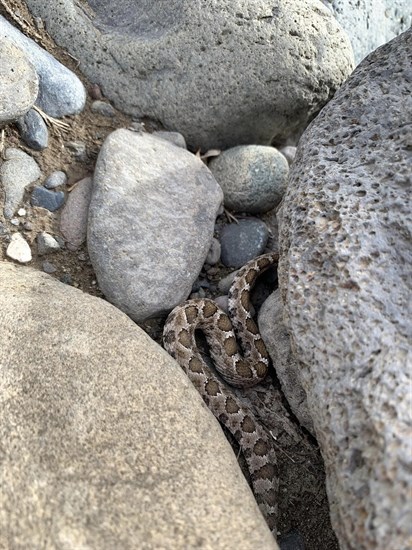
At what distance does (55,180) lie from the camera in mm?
4383

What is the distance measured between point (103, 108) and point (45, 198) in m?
0.98

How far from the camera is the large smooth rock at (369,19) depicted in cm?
542

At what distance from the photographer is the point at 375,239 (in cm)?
318

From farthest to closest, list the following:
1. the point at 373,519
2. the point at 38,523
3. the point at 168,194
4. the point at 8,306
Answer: the point at 168,194 → the point at 8,306 → the point at 38,523 → the point at 373,519

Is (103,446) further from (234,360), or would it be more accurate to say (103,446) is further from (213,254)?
(213,254)

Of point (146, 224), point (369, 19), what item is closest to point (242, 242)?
point (146, 224)

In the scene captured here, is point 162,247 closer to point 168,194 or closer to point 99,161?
point 168,194

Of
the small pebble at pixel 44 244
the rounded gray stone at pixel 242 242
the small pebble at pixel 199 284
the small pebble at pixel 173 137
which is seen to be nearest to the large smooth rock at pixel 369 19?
the small pebble at pixel 173 137

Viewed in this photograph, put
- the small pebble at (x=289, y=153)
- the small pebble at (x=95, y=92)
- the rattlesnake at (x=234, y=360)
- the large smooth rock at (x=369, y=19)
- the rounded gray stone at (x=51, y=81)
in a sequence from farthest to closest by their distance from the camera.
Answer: the large smooth rock at (x=369, y=19) → the small pebble at (x=289, y=153) → the small pebble at (x=95, y=92) → the rounded gray stone at (x=51, y=81) → the rattlesnake at (x=234, y=360)

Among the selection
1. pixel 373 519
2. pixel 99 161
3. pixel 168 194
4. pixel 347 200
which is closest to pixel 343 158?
pixel 347 200

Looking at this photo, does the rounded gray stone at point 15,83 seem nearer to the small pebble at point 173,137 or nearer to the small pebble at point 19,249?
the small pebble at point 19,249

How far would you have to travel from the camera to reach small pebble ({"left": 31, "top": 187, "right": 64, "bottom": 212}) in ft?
14.1

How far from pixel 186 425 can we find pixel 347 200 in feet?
4.83

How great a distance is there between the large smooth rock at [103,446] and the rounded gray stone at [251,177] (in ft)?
5.41
